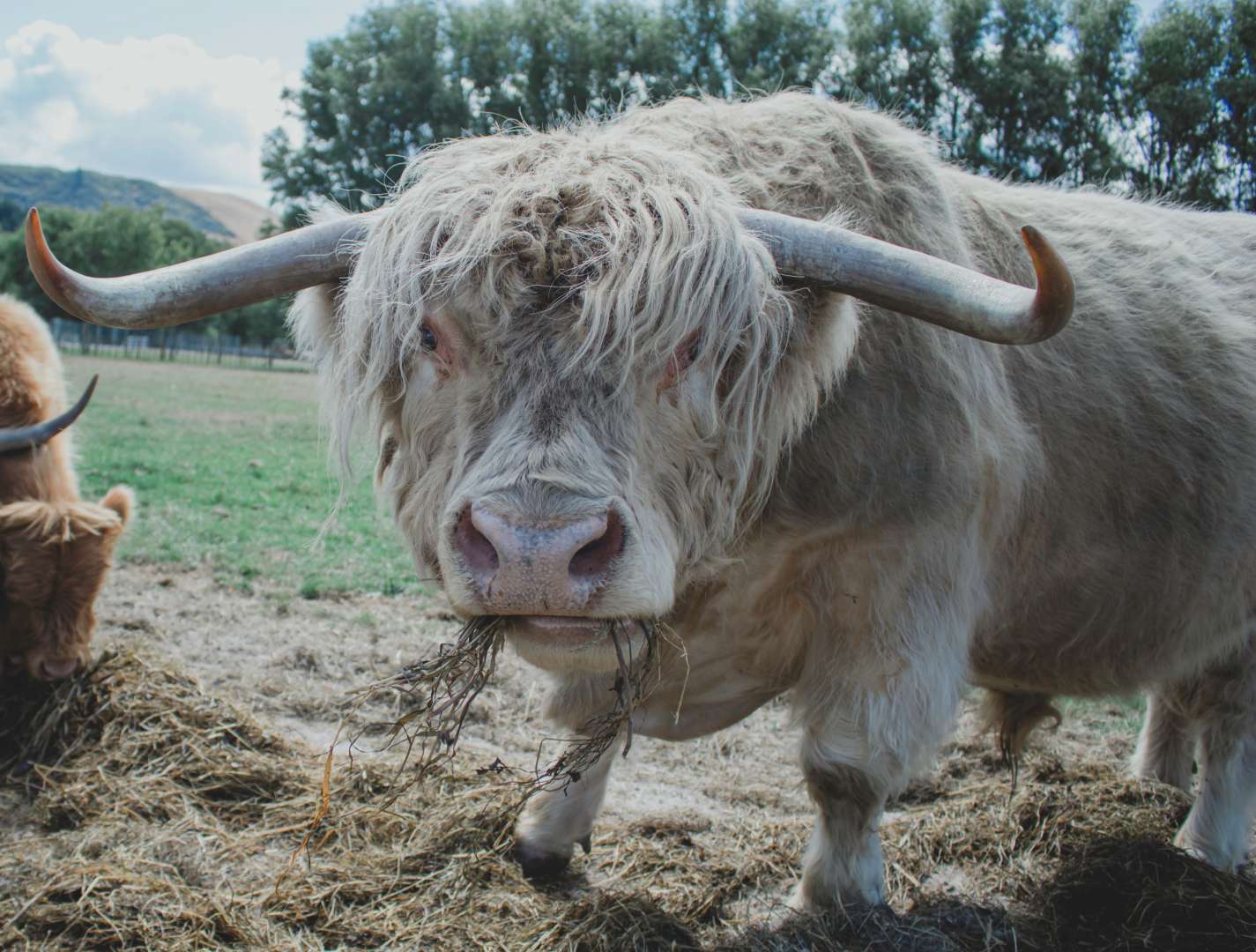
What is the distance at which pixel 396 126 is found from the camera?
30812mm

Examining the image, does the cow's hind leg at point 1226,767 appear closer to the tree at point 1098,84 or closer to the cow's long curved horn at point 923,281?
the cow's long curved horn at point 923,281

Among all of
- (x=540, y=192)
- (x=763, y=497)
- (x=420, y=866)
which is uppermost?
(x=540, y=192)

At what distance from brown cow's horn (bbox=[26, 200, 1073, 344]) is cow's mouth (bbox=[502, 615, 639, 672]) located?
3.09 ft

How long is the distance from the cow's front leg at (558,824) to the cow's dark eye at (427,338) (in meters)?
1.52

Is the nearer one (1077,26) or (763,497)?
(763,497)

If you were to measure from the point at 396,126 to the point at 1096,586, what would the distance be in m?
31.0

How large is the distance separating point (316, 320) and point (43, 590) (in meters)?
2.22

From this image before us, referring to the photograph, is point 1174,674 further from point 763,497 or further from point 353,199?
point 353,199

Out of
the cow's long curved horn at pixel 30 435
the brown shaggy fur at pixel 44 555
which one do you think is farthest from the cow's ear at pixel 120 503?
the cow's long curved horn at pixel 30 435

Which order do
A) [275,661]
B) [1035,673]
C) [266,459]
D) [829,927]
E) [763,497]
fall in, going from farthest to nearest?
[266,459], [275,661], [1035,673], [829,927], [763,497]

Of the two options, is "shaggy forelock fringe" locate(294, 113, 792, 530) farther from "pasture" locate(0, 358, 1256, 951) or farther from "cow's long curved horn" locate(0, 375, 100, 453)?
"cow's long curved horn" locate(0, 375, 100, 453)

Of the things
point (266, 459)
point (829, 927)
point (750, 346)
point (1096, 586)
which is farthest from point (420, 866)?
point (266, 459)

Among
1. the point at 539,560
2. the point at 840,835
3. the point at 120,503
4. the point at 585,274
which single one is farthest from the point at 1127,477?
the point at 120,503

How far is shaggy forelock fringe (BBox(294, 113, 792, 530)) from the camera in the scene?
7.19 feet
